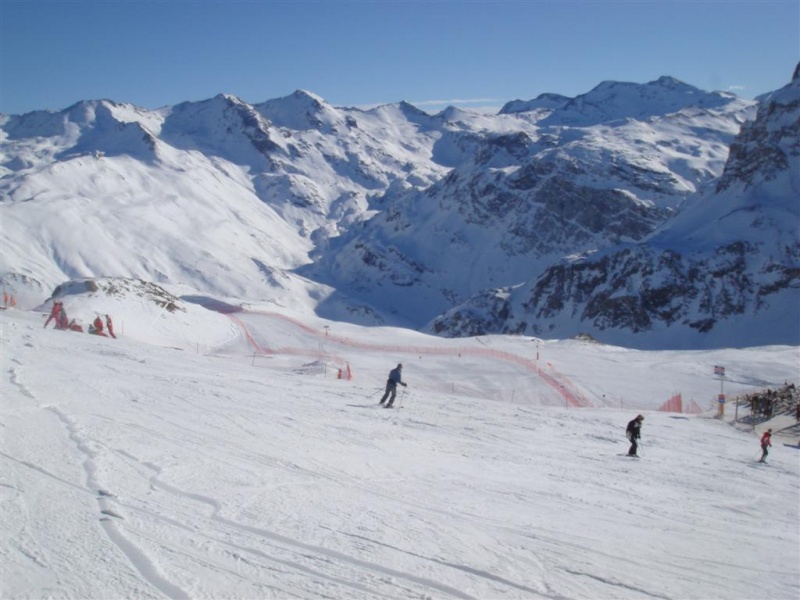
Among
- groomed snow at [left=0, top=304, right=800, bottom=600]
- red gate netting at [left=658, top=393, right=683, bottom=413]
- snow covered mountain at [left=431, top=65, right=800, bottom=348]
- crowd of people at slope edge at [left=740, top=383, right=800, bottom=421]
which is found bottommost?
groomed snow at [left=0, top=304, right=800, bottom=600]

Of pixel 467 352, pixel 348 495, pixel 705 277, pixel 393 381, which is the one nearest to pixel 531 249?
pixel 705 277

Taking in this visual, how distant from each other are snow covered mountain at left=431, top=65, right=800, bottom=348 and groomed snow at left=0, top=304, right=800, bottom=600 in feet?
268

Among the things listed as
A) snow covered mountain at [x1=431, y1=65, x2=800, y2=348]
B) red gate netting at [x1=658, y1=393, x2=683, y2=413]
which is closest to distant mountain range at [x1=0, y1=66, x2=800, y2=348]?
snow covered mountain at [x1=431, y1=65, x2=800, y2=348]

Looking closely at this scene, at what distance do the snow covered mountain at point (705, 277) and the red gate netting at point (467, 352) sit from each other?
6705cm

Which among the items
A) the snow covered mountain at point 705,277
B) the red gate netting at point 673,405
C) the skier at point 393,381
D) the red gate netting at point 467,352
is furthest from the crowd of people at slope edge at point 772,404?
the snow covered mountain at point 705,277

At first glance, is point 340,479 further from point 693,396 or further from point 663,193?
point 663,193

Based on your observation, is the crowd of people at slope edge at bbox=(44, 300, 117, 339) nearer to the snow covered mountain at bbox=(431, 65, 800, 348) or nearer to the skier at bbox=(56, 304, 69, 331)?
the skier at bbox=(56, 304, 69, 331)

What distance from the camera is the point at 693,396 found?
1248 inches

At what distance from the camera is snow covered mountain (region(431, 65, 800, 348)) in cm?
9681

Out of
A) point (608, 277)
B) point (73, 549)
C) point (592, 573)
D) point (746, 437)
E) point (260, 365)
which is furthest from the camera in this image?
point (608, 277)

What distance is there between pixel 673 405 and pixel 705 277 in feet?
263

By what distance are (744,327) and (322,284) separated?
4428 inches

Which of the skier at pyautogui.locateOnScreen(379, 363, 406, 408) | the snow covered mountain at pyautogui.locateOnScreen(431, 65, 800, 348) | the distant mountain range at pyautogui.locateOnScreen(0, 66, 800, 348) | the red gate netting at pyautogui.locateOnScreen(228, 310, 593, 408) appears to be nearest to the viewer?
the skier at pyautogui.locateOnScreen(379, 363, 406, 408)

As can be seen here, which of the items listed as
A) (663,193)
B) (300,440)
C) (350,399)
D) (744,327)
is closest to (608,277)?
(744,327)
